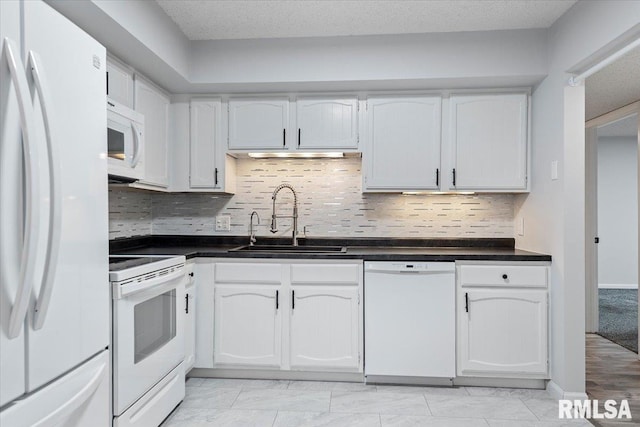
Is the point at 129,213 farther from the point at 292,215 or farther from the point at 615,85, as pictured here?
the point at 615,85

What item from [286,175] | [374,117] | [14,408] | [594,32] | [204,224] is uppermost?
A: [594,32]

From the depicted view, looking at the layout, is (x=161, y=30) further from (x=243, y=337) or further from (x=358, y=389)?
(x=358, y=389)

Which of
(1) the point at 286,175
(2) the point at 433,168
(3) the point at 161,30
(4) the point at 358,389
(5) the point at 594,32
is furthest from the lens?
(1) the point at 286,175

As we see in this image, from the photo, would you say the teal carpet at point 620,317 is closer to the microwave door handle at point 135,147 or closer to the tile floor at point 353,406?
the tile floor at point 353,406

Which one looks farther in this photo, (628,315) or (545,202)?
(628,315)

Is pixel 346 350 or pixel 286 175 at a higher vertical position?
pixel 286 175

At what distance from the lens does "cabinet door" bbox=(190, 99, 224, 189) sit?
302 cm

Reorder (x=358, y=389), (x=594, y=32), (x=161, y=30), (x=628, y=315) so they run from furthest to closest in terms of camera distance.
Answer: (x=628, y=315) → (x=358, y=389) → (x=161, y=30) → (x=594, y=32)

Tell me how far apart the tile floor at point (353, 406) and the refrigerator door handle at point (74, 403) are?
91 cm

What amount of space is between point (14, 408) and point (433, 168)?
2600 mm

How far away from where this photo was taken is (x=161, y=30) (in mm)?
2408

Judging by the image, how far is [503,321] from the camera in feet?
8.47

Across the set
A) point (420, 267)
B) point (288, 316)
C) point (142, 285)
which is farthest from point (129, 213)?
point (420, 267)

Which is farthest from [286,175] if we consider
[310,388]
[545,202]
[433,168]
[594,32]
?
[594,32]
